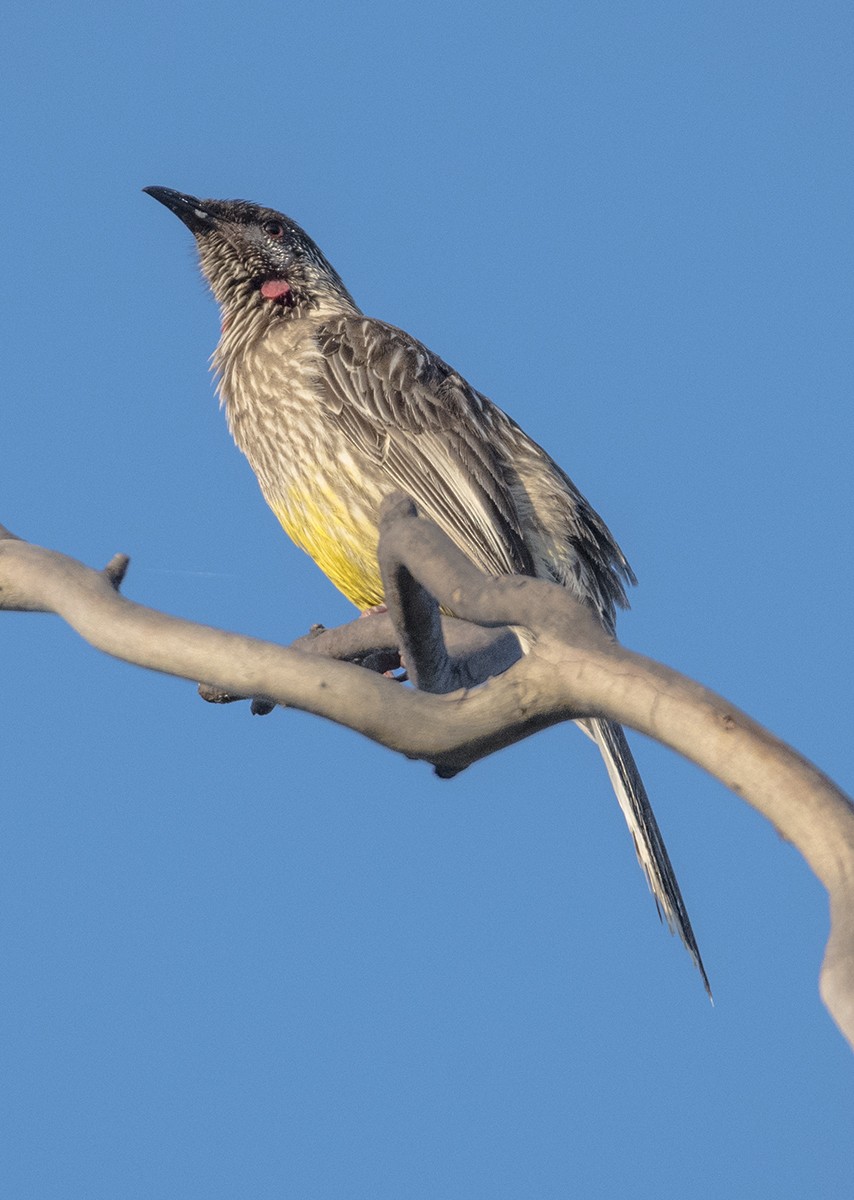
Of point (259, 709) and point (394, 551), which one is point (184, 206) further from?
point (394, 551)

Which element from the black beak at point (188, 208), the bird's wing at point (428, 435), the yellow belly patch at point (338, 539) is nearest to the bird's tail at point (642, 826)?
the bird's wing at point (428, 435)

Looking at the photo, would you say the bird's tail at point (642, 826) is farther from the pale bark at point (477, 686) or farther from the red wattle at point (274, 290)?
the red wattle at point (274, 290)

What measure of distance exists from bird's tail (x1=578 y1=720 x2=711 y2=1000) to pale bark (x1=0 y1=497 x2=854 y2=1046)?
2.80m

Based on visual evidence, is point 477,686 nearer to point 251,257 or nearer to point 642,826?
point 642,826

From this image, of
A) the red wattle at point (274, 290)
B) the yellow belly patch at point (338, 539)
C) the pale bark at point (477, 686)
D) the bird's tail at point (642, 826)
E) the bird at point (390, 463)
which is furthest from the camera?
the red wattle at point (274, 290)

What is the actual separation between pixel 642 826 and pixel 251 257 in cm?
409

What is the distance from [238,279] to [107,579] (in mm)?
4933

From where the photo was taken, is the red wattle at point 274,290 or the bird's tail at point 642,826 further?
the red wattle at point 274,290

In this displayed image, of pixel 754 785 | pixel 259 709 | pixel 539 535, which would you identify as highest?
pixel 539 535

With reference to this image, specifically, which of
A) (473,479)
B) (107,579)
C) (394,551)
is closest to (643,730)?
(394,551)

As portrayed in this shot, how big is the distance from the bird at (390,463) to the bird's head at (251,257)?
0.12m

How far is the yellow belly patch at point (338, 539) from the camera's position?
796 cm

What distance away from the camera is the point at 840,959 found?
3.25 meters

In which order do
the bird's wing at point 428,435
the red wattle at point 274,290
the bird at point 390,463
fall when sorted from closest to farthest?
the bird at point 390,463 < the bird's wing at point 428,435 < the red wattle at point 274,290
